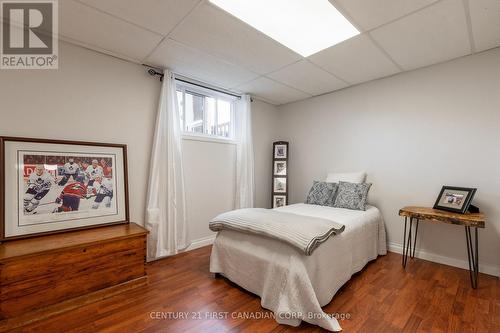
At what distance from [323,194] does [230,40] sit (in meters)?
2.25

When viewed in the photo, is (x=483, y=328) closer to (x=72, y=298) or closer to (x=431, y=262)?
(x=431, y=262)

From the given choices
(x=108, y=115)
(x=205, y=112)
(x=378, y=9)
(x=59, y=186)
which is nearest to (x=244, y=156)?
(x=205, y=112)

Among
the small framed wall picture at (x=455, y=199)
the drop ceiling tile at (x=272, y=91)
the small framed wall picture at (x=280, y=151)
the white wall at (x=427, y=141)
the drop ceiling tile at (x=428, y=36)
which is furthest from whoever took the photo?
the small framed wall picture at (x=280, y=151)

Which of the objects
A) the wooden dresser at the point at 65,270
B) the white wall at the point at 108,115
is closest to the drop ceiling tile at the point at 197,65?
the white wall at the point at 108,115

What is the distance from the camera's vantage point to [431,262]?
2623 mm

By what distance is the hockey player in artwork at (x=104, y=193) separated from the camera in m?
2.27

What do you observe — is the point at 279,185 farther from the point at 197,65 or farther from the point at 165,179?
the point at 197,65

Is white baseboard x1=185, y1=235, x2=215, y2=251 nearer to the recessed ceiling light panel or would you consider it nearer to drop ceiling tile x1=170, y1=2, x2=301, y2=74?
drop ceiling tile x1=170, y1=2, x2=301, y2=74

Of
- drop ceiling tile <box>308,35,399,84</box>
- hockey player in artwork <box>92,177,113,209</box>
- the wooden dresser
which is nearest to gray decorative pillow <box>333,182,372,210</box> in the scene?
drop ceiling tile <box>308,35,399,84</box>

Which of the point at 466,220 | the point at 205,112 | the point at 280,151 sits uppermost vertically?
the point at 205,112

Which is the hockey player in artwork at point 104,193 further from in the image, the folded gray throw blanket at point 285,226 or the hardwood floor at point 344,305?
the folded gray throw blanket at point 285,226

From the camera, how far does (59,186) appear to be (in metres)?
2.07

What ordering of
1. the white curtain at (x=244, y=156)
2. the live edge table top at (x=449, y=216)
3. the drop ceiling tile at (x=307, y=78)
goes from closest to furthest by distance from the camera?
1. the live edge table top at (x=449, y=216)
2. the drop ceiling tile at (x=307, y=78)
3. the white curtain at (x=244, y=156)

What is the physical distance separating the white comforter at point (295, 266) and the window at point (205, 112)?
1.66 m
